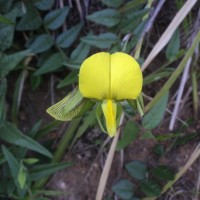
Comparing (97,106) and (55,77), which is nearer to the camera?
(97,106)

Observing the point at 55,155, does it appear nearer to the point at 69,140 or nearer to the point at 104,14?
the point at 69,140

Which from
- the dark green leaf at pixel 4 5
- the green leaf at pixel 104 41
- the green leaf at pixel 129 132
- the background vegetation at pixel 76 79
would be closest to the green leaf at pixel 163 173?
the background vegetation at pixel 76 79

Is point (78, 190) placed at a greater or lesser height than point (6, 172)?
lesser

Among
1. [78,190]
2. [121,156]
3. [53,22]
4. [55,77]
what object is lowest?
[78,190]

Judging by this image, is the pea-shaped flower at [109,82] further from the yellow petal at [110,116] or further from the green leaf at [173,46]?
the green leaf at [173,46]

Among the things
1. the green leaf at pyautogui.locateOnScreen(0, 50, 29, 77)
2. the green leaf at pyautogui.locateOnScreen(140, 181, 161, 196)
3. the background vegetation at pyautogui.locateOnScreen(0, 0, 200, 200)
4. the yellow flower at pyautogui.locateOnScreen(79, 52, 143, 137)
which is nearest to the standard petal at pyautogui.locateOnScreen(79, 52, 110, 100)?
the yellow flower at pyautogui.locateOnScreen(79, 52, 143, 137)

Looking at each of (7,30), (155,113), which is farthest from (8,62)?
(155,113)

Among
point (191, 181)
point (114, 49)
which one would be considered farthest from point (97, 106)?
point (191, 181)
